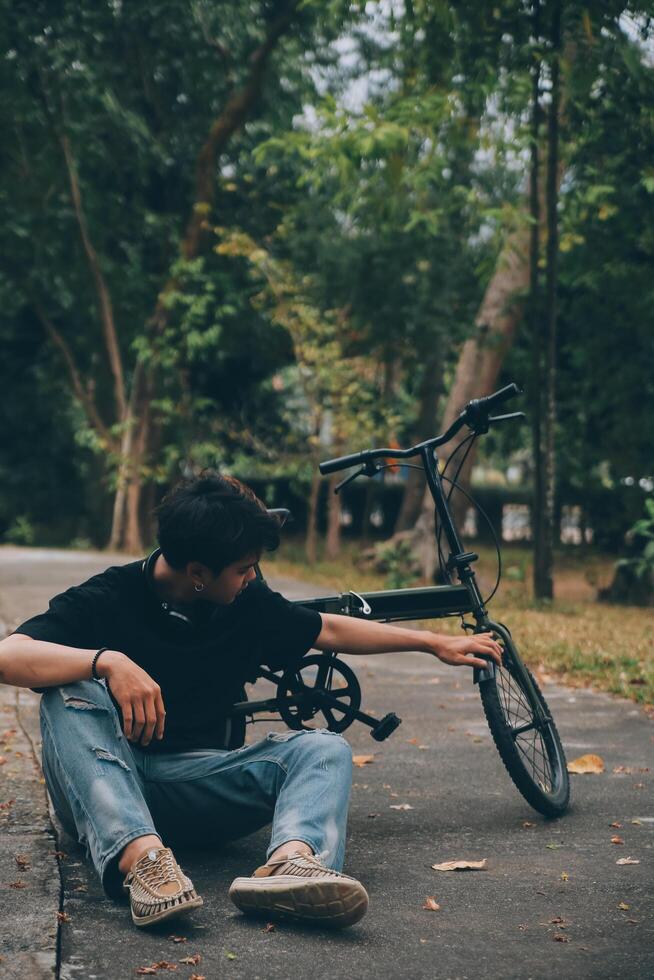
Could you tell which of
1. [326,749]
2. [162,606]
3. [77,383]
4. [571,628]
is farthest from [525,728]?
[77,383]

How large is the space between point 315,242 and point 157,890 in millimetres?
17715

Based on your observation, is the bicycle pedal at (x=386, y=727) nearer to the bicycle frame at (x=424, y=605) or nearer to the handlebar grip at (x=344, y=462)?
the bicycle frame at (x=424, y=605)

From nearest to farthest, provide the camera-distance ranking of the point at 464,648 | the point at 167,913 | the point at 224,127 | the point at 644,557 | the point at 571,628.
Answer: the point at 167,913 → the point at 464,648 → the point at 571,628 → the point at 644,557 → the point at 224,127

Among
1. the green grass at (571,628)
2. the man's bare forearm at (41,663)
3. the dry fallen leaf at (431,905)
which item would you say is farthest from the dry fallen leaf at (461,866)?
the green grass at (571,628)

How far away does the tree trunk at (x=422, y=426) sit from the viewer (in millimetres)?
21562

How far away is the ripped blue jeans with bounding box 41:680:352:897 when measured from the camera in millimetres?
3477

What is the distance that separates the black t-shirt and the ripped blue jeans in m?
0.14

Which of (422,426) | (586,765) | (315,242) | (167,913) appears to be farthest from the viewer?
(422,426)

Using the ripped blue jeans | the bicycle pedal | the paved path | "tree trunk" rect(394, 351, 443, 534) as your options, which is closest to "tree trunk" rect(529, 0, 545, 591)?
the paved path

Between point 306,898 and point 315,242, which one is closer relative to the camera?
point 306,898

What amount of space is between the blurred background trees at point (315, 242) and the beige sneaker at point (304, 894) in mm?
9191

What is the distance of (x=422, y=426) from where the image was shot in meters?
22.6

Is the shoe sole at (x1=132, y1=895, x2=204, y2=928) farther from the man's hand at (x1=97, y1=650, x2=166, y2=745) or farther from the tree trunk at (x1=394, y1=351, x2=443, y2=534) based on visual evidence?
the tree trunk at (x1=394, y1=351, x2=443, y2=534)

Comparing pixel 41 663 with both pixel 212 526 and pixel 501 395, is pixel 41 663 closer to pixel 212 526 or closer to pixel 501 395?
pixel 212 526
